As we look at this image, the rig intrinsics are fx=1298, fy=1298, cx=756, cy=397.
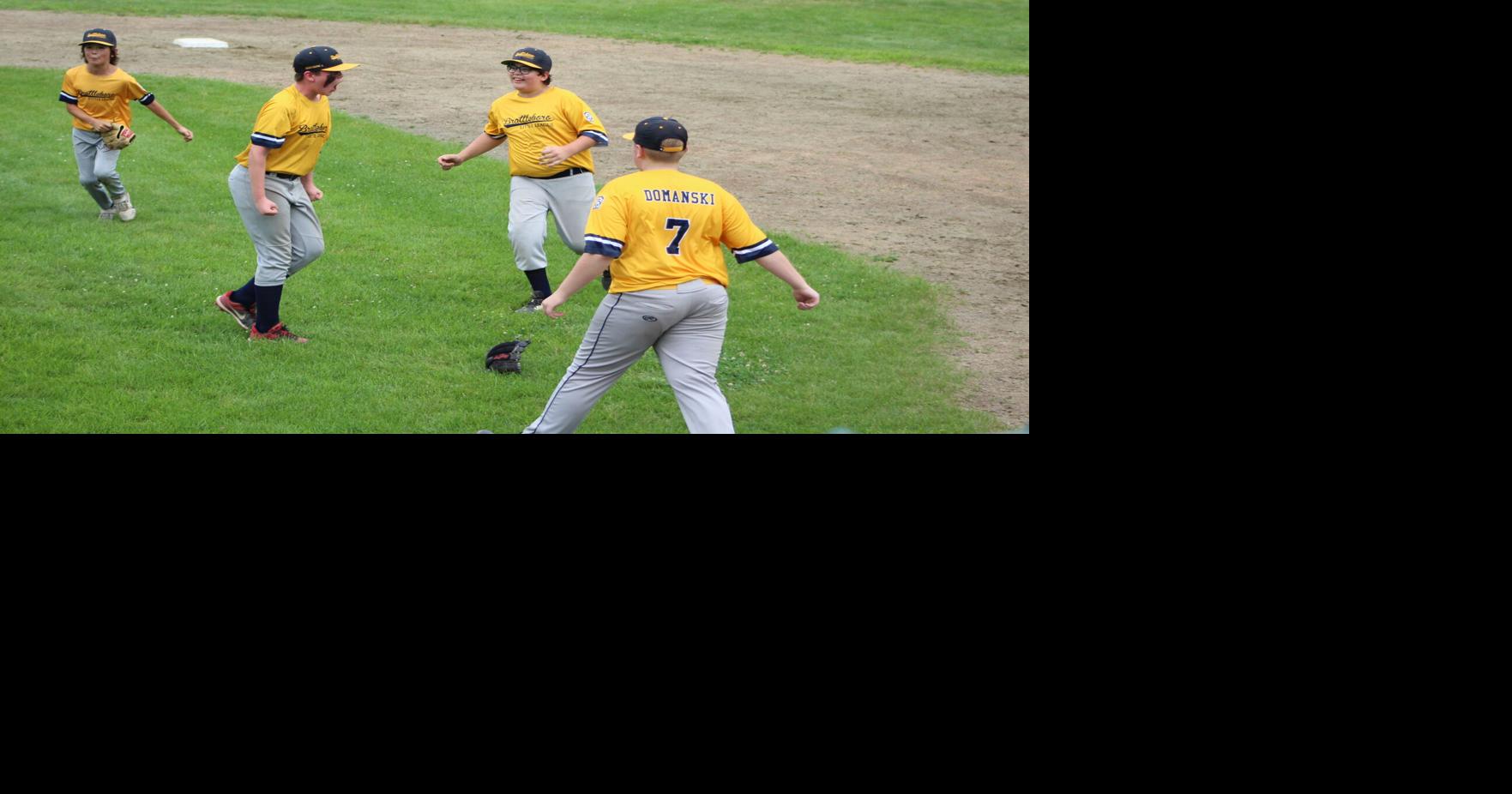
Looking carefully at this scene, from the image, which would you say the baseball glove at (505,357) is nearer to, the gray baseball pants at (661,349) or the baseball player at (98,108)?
the gray baseball pants at (661,349)

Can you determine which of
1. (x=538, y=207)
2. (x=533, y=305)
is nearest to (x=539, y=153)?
(x=538, y=207)

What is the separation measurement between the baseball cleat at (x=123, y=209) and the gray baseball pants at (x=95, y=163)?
0.14 meters

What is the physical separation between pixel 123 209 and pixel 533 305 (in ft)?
14.2

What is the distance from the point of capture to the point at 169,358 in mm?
8320

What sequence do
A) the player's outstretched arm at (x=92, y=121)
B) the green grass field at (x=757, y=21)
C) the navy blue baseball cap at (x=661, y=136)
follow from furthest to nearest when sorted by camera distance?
the green grass field at (x=757, y=21), the player's outstretched arm at (x=92, y=121), the navy blue baseball cap at (x=661, y=136)

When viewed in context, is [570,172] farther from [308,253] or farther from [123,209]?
[123,209]

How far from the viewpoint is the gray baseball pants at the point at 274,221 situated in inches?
332

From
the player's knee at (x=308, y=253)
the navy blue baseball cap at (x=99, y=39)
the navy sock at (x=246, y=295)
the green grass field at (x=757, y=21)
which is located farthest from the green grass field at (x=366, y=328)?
the green grass field at (x=757, y=21)

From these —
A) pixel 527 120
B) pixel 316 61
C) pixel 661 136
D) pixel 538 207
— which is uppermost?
pixel 316 61

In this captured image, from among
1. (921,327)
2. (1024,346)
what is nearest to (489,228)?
(921,327)

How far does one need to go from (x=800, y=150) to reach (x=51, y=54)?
10426 mm

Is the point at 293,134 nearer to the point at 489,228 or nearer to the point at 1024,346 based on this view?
the point at 489,228

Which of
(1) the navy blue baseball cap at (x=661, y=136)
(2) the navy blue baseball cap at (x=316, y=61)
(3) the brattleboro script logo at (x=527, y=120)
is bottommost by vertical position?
(3) the brattleboro script logo at (x=527, y=120)

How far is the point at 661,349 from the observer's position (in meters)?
6.62
